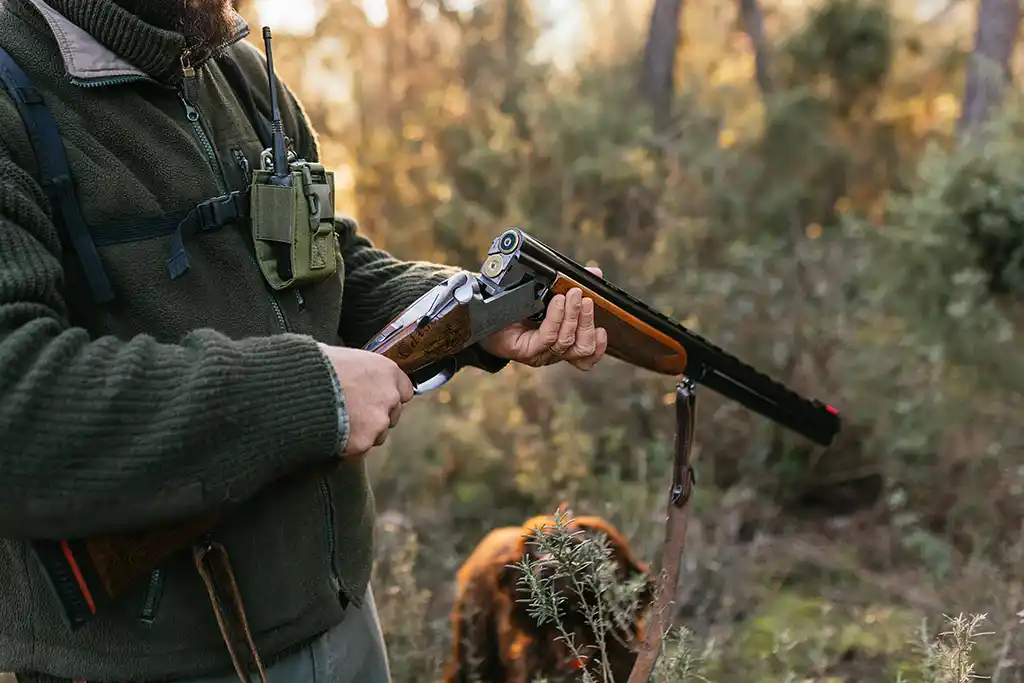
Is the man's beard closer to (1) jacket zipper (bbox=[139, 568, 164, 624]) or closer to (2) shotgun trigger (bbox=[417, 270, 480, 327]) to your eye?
(2) shotgun trigger (bbox=[417, 270, 480, 327])

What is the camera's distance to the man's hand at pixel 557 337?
85.4 inches

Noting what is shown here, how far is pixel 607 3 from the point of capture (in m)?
8.97

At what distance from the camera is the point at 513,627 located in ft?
9.14

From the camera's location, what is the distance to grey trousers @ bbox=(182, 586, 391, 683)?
69.4 inches

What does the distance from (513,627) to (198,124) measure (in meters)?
1.80

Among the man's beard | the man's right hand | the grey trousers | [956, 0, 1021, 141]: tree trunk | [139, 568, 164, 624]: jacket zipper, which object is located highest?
[956, 0, 1021, 141]: tree trunk

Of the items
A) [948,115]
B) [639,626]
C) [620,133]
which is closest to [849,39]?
[948,115]

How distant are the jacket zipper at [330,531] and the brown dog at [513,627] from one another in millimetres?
936

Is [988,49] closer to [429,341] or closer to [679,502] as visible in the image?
[679,502]

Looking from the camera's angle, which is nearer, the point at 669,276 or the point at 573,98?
the point at 669,276

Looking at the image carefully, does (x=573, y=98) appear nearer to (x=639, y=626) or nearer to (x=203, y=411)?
(x=639, y=626)

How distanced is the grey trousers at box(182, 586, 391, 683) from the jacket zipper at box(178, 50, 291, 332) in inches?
25.8

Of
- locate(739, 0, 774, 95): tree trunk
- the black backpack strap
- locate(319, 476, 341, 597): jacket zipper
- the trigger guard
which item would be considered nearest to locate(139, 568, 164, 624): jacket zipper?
locate(319, 476, 341, 597): jacket zipper

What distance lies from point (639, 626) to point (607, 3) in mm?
7572
